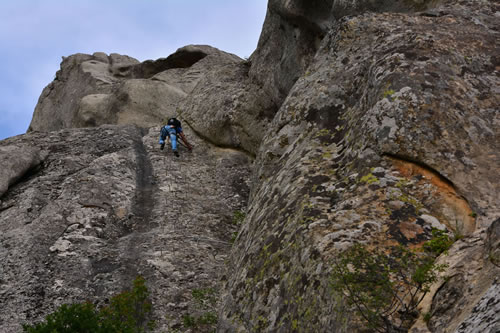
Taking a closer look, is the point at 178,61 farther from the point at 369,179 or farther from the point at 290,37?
the point at 369,179

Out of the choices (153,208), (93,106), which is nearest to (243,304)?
(153,208)

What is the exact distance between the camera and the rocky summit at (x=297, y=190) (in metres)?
7.91

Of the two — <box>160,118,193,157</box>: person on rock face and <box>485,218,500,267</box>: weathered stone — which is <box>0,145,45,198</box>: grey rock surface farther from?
<box>485,218,500,267</box>: weathered stone

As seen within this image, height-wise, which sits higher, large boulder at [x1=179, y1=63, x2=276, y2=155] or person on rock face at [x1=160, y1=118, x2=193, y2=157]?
large boulder at [x1=179, y1=63, x2=276, y2=155]

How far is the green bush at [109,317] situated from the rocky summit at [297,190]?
1.22 ft

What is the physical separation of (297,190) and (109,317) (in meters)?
4.86

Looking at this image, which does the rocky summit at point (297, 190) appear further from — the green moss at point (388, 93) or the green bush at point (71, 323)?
the green bush at point (71, 323)

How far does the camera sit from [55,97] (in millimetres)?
40000

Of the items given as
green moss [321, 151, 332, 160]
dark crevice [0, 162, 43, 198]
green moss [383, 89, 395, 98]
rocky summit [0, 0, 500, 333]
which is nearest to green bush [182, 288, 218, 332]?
rocky summit [0, 0, 500, 333]

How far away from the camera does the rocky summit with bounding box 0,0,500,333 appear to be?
26.0 feet

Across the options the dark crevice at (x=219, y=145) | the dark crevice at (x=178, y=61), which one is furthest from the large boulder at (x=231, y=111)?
the dark crevice at (x=178, y=61)

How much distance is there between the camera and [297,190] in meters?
10.5

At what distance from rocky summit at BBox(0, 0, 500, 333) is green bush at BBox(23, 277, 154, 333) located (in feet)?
1.22

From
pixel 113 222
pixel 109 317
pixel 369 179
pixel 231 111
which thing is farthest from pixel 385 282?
pixel 231 111
